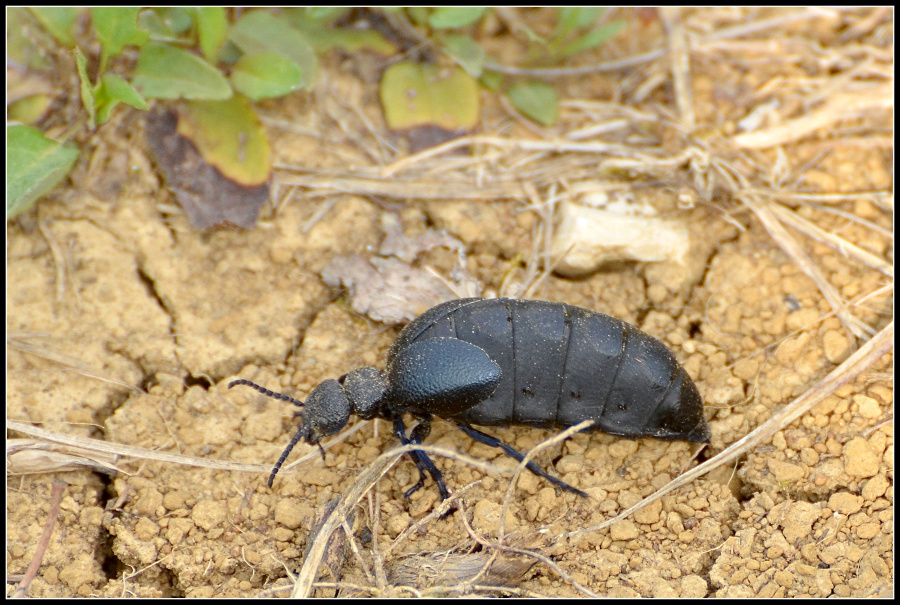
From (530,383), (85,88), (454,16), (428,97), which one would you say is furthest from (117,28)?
(530,383)

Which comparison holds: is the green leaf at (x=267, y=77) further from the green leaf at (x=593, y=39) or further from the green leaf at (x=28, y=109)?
the green leaf at (x=593, y=39)

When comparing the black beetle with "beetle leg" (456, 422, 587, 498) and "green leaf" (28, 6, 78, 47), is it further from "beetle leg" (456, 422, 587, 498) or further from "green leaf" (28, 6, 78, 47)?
"green leaf" (28, 6, 78, 47)

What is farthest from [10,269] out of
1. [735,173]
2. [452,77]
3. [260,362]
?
[735,173]

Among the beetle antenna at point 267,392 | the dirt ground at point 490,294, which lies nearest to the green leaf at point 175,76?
the dirt ground at point 490,294

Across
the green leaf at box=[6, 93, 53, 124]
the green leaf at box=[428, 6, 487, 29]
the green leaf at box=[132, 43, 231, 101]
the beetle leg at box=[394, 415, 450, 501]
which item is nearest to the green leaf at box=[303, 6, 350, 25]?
the green leaf at box=[428, 6, 487, 29]

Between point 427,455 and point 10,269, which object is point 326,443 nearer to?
point 427,455

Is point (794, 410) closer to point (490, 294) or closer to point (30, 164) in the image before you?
point (490, 294)
